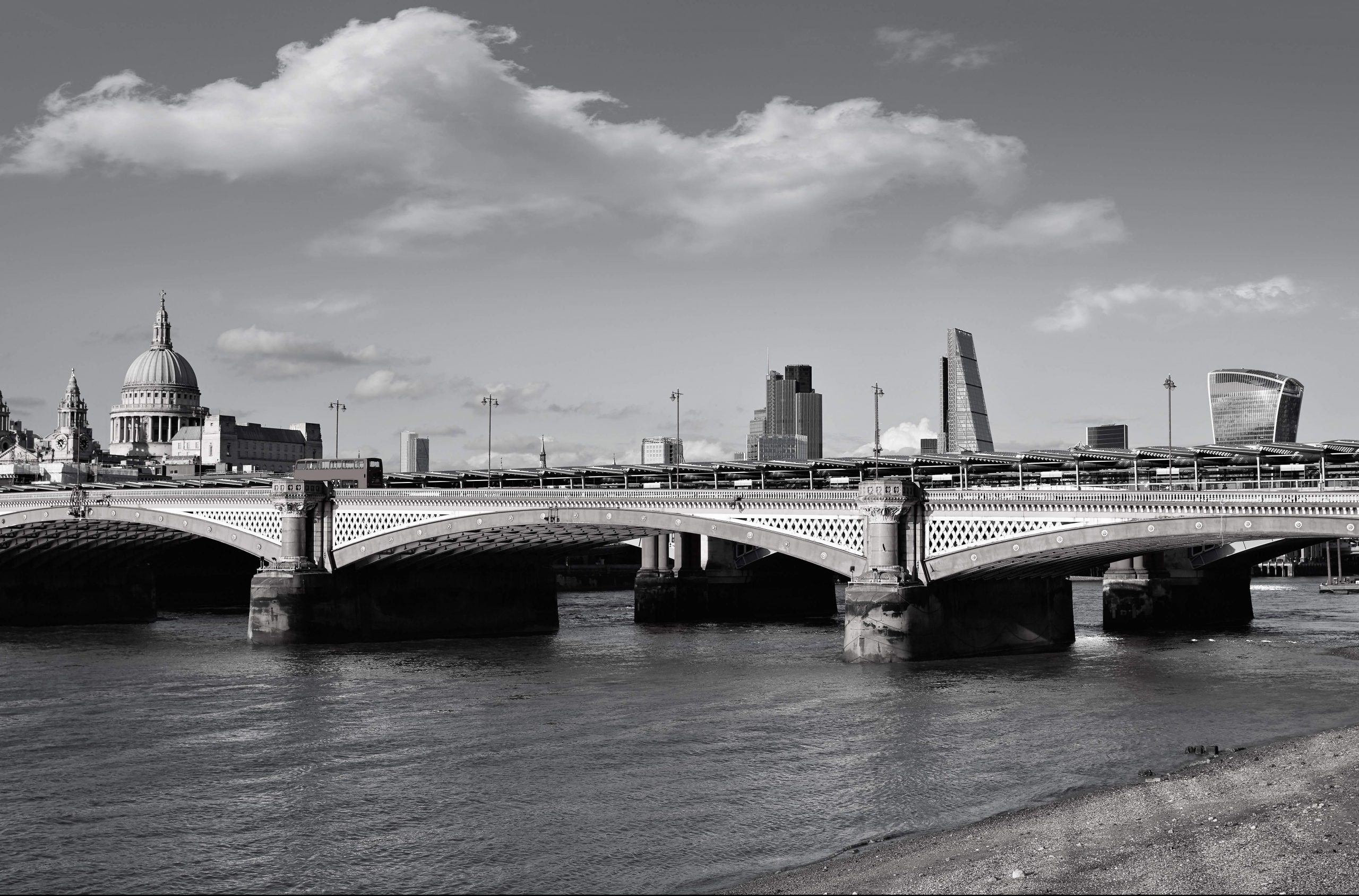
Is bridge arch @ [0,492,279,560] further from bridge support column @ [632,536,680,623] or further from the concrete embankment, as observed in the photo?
the concrete embankment

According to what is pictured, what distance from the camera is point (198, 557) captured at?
349 ft

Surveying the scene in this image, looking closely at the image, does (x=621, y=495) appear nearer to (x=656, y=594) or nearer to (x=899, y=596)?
(x=899, y=596)

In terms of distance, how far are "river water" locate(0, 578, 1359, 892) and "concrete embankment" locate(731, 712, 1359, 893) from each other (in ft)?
5.59

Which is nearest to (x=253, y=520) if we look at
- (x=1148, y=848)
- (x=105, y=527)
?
(x=105, y=527)

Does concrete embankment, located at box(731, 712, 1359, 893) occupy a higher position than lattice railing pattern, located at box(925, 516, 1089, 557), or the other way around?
lattice railing pattern, located at box(925, 516, 1089, 557)

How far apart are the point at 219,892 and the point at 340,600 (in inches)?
1757

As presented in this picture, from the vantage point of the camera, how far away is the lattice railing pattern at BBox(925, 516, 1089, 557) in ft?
171

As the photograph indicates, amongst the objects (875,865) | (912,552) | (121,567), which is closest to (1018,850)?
(875,865)

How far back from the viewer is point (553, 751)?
37688 millimetres

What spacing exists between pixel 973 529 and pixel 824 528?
20.0ft

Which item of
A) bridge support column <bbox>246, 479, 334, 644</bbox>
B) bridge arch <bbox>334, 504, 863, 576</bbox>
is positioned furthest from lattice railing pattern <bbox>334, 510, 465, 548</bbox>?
bridge support column <bbox>246, 479, 334, 644</bbox>

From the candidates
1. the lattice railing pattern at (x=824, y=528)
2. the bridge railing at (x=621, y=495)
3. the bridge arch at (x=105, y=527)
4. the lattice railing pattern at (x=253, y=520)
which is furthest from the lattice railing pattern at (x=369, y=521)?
the lattice railing pattern at (x=824, y=528)

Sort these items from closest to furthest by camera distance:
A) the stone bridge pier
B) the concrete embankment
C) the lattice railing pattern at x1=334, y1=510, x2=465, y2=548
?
1. the concrete embankment
2. the stone bridge pier
3. the lattice railing pattern at x1=334, y1=510, x2=465, y2=548

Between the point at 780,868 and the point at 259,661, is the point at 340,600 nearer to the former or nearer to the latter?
the point at 259,661
